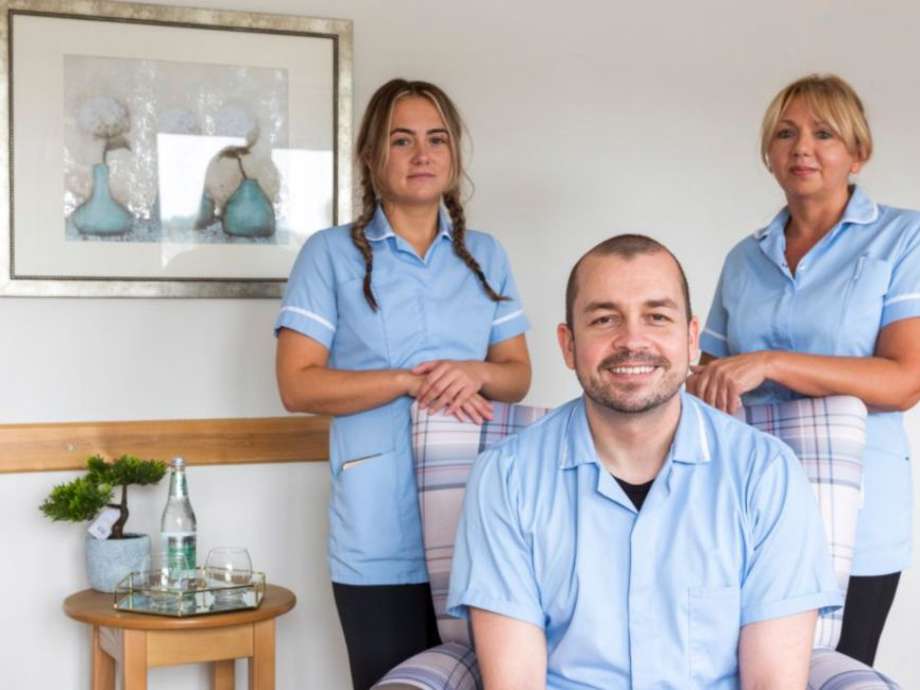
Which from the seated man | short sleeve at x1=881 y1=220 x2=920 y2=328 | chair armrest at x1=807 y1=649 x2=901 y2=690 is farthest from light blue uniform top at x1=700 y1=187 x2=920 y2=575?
the seated man

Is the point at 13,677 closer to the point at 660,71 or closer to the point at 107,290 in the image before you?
the point at 107,290

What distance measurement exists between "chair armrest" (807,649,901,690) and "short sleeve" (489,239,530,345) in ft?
2.91

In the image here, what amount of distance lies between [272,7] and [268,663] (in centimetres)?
155

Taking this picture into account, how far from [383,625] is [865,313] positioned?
1.02m

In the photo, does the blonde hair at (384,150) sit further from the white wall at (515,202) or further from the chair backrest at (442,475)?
the white wall at (515,202)

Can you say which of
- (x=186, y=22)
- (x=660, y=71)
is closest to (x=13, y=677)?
(x=186, y=22)

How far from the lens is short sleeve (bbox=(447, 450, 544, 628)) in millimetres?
1815

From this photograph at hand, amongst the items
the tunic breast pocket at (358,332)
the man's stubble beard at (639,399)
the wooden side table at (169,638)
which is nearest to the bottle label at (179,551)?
the wooden side table at (169,638)

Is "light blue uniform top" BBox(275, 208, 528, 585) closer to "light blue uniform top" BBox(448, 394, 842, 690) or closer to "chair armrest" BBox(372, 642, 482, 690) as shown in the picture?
"chair armrest" BBox(372, 642, 482, 690)

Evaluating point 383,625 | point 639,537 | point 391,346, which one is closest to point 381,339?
point 391,346

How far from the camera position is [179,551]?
9.07 feet

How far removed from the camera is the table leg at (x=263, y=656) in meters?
2.71

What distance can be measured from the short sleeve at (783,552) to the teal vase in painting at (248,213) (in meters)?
1.63

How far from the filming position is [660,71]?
3.42 m
